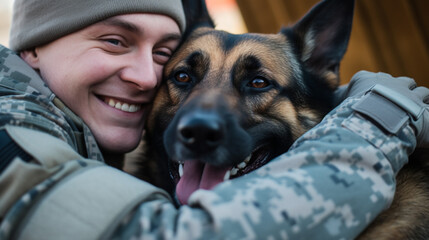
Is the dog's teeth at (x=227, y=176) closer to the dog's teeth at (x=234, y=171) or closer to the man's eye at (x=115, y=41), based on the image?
the dog's teeth at (x=234, y=171)

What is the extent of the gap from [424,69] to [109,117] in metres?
3.14

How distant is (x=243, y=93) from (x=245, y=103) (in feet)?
0.22

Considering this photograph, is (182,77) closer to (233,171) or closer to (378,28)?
(233,171)

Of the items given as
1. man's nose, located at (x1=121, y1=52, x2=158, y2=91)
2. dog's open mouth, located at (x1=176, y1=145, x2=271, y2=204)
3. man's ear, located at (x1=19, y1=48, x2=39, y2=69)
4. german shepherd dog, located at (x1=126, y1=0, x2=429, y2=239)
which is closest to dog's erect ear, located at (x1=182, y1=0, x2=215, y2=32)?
german shepherd dog, located at (x1=126, y1=0, x2=429, y2=239)

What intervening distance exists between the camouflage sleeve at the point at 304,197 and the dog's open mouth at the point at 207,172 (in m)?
0.43

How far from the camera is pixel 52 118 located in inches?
48.8

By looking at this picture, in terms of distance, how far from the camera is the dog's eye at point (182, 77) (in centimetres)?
186

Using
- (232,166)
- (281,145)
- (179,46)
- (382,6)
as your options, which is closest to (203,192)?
(232,166)

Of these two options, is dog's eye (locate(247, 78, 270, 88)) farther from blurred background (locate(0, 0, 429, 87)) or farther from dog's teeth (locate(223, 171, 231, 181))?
blurred background (locate(0, 0, 429, 87))

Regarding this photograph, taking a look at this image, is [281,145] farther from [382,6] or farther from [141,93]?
[382,6]

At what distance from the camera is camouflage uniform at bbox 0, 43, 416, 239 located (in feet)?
2.80

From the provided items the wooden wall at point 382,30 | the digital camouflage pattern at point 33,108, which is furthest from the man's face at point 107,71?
the wooden wall at point 382,30

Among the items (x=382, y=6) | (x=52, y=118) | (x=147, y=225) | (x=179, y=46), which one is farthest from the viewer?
(x=382, y=6)

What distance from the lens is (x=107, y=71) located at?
64.9 inches
